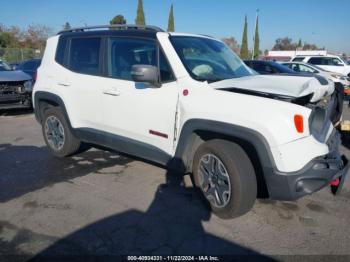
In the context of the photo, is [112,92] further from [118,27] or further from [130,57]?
[118,27]

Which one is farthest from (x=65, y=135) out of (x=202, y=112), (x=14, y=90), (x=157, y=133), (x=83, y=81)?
(x=14, y=90)

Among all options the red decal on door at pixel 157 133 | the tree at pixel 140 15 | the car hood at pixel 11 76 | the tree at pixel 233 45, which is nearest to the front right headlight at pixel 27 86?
the car hood at pixel 11 76

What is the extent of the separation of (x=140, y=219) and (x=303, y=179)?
63.2 inches

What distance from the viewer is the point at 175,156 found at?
356 cm

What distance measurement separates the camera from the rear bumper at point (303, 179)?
279cm

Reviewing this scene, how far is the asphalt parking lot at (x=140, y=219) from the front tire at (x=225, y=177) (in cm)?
18

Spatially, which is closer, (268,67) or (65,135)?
(65,135)

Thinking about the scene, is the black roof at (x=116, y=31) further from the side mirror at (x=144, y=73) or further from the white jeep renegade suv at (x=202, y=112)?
the side mirror at (x=144, y=73)

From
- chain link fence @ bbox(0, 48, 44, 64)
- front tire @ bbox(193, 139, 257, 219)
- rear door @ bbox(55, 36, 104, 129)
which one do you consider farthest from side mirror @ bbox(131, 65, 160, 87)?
chain link fence @ bbox(0, 48, 44, 64)

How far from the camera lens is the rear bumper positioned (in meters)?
2.79

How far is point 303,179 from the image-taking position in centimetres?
281

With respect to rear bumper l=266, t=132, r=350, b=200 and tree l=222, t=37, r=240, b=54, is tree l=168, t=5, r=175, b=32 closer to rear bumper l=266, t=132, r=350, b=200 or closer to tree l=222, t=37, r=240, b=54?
tree l=222, t=37, r=240, b=54

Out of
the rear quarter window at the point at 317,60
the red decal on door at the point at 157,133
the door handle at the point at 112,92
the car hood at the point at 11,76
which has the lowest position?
the red decal on door at the point at 157,133

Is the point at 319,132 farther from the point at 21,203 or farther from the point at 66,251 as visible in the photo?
the point at 21,203
